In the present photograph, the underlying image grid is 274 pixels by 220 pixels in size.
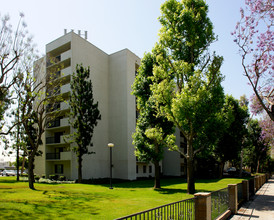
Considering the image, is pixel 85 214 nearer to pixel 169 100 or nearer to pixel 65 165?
pixel 169 100

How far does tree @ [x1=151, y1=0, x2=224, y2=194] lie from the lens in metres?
16.0

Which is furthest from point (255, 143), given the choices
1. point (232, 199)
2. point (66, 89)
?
point (232, 199)

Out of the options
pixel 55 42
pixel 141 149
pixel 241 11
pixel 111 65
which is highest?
pixel 55 42

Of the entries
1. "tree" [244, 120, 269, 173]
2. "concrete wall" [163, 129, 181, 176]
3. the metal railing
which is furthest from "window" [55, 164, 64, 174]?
"tree" [244, 120, 269, 173]

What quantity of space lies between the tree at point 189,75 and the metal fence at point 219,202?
5.65m

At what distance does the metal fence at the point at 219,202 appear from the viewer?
9352 millimetres

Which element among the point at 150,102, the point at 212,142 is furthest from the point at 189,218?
the point at 150,102

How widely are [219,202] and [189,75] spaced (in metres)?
9.60

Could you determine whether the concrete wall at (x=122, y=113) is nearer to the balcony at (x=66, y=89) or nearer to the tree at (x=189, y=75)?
the balcony at (x=66, y=89)

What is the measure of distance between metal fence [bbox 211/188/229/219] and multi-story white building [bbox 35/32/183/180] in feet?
75.4

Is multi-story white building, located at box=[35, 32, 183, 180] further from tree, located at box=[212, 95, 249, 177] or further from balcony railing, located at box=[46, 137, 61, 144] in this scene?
tree, located at box=[212, 95, 249, 177]

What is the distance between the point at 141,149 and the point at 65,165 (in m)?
15.8

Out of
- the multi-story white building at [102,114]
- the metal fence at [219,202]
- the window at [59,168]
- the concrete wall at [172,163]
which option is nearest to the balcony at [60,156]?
the multi-story white building at [102,114]

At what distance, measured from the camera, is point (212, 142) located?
57.0 feet
